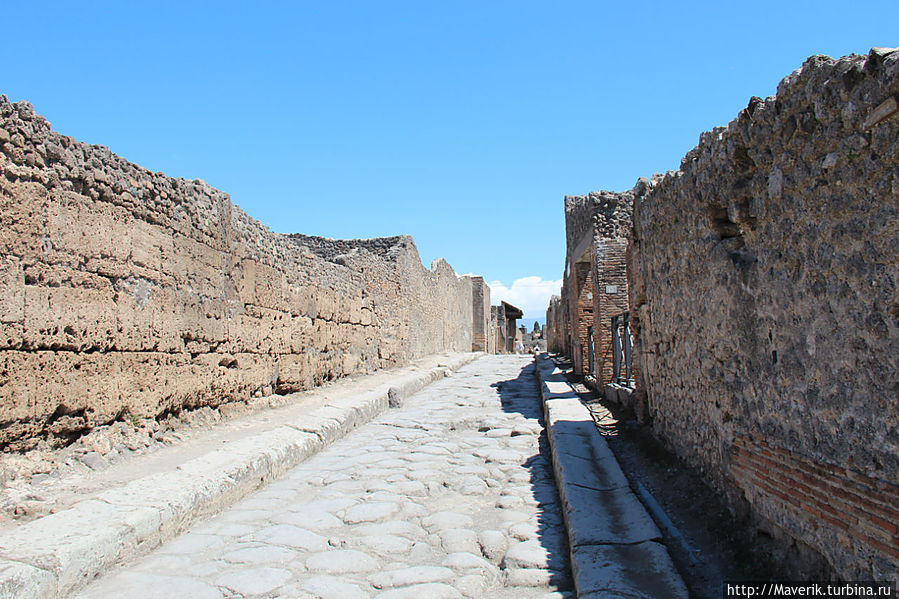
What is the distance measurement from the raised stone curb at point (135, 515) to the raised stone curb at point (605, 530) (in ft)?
7.45

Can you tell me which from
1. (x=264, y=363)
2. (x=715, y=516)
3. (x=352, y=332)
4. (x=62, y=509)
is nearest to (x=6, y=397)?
(x=62, y=509)

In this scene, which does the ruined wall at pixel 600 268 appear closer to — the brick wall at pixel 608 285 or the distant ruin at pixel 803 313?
the brick wall at pixel 608 285

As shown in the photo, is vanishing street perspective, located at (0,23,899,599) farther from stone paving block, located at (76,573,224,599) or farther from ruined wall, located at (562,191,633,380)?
ruined wall, located at (562,191,633,380)

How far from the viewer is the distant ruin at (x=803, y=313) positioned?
207 cm

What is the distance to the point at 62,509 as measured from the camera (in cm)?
348

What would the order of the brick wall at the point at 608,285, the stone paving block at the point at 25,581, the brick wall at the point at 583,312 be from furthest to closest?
the brick wall at the point at 583,312 < the brick wall at the point at 608,285 < the stone paving block at the point at 25,581

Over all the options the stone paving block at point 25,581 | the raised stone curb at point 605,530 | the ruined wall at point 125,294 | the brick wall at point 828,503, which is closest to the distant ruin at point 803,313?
the brick wall at point 828,503

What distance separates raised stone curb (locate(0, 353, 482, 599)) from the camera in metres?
2.70

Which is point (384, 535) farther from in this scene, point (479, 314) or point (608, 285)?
point (479, 314)

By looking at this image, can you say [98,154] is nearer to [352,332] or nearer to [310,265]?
[310,265]

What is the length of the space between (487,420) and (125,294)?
4433 millimetres

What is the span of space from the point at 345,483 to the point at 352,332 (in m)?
6.45

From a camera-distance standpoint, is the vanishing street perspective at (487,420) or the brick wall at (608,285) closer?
the vanishing street perspective at (487,420)

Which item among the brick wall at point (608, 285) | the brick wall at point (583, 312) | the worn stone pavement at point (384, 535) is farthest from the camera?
the brick wall at point (583, 312)
